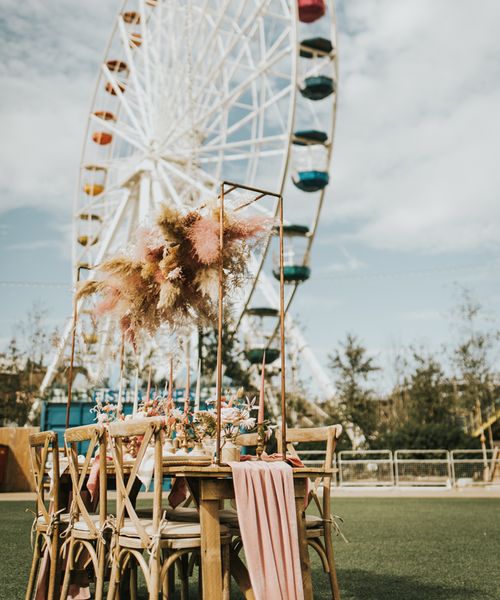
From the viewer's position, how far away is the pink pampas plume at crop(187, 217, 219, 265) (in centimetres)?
407

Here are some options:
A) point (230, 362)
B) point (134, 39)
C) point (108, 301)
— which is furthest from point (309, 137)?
point (108, 301)

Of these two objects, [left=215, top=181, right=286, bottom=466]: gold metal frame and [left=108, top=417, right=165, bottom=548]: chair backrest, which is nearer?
[left=108, top=417, right=165, bottom=548]: chair backrest

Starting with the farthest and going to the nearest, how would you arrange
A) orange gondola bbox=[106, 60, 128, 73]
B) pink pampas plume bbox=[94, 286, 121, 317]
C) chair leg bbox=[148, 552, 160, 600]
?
orange gondola bbox=[106, 60, 128, 73] → pink pampas plume bbox=[94, 286, 121, 317] → chair leg bbox=[148, 552, 160, 600]

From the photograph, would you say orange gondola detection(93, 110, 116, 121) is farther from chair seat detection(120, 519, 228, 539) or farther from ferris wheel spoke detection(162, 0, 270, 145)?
chair seat detection(120, 519, 228, 539)

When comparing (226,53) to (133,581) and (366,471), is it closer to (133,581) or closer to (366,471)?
(366,471)

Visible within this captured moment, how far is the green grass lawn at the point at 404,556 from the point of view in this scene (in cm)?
507

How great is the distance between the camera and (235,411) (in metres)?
3.93

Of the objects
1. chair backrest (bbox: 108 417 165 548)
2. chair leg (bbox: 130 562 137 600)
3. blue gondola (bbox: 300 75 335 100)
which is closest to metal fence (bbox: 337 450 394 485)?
blue gondola (bbox: 300 75 335 100)

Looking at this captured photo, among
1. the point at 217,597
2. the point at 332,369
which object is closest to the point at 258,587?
the point at 217,597

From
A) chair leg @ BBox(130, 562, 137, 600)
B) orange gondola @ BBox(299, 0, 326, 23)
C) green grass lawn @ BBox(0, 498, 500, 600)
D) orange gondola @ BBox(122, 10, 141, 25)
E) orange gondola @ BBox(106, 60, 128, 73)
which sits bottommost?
green grass lawn @ BBox(0, 498, 500, 600)

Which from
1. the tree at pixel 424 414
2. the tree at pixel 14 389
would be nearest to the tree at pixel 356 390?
the tree at pixel 424 414

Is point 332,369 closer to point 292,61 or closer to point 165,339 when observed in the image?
point 292,61

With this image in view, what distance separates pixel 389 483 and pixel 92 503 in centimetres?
1468

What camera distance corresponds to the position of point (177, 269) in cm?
430
